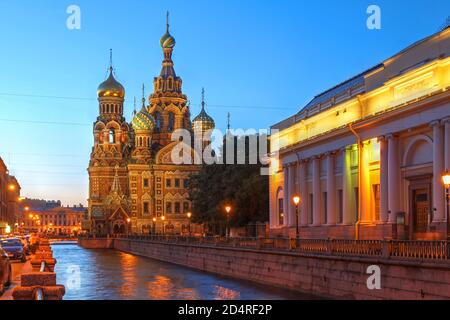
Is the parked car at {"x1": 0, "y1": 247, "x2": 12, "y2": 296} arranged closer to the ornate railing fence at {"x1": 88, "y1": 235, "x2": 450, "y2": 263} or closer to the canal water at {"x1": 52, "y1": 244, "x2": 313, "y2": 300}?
the canal water at {"x1": 52, "y1": 244, "x2": 313, "y2": 300}

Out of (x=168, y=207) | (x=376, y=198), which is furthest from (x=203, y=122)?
(x=376, y=198)

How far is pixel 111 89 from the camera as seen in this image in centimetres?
14262

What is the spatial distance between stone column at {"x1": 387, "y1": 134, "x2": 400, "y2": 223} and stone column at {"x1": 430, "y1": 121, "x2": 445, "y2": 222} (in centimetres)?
442

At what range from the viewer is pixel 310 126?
55562 millimetres

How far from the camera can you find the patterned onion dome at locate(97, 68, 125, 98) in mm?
142375

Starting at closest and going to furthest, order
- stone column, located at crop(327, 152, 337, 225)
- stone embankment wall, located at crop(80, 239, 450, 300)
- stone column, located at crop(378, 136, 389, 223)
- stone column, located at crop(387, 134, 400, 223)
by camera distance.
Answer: stone embankment wall, located at crop(80, 239, 450, 300), stone column, located at crop(387, 134, 400, 223), stone column, located at crop(378, 136, 389, 223), stone column, located at crop(327, 152, 337, 225)

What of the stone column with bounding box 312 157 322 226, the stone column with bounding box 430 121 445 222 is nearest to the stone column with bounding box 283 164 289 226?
the stone column with bounding box 312 157 322 226

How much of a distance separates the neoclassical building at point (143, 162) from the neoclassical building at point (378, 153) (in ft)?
230

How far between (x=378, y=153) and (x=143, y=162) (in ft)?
296

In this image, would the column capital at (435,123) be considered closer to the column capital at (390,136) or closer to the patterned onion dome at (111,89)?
the column capital at (390,136)

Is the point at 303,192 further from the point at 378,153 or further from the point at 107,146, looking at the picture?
the point at 107,146

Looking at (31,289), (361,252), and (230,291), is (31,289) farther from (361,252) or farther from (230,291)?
(230,291)

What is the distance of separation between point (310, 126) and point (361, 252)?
24.7 m
